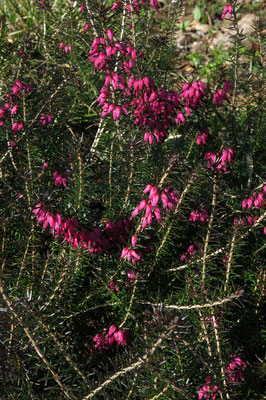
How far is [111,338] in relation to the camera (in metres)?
3.12

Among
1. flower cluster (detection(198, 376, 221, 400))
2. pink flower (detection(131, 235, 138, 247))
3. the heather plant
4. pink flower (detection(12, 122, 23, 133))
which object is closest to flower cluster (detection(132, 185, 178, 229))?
the heather plant

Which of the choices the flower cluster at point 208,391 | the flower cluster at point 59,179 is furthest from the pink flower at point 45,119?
the flower cluster at point 208,391

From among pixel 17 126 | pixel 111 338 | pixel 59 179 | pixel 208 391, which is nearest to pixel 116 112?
pixel 59 179

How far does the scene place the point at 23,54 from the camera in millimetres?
3320

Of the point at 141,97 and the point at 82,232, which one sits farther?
the point at 141,97

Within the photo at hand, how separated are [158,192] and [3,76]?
2.53 m

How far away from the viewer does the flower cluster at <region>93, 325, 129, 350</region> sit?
3.05 m

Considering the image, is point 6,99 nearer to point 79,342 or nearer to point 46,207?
point 46,207

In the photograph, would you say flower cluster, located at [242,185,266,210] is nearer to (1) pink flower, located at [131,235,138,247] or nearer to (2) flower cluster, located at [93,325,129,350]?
(1) pink flower, located at [131,235,138,247]

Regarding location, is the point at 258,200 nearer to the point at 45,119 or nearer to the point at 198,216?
the point at 198,216

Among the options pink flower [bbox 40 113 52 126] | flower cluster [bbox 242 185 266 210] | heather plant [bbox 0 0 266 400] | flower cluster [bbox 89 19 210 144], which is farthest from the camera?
pink flower [bbox 40 113 52 126]

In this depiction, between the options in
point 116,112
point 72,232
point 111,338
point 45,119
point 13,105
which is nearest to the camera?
point 72,232

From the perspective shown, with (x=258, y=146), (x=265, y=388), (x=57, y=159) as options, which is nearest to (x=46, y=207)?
(x=57, y=159)

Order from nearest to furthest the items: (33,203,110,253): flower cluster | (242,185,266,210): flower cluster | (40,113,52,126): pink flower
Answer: (33,203,110,253): flower cluster, (242,185,266,210): flower cluster, (40,113,52,126): pink flower
